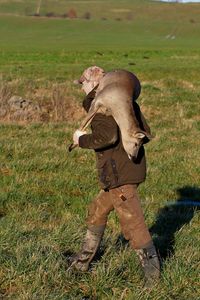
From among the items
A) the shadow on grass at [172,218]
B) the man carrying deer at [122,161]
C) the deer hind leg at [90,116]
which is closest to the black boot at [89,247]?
the man carrying deer at [122,161]

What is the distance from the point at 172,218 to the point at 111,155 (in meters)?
3.00

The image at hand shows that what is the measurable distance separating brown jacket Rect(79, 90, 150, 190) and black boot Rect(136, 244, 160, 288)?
56cm

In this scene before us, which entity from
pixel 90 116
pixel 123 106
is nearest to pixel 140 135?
pixel 123 106

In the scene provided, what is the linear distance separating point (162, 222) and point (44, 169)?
3.04 metres

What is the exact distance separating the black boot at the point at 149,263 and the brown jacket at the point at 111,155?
0.56 metres

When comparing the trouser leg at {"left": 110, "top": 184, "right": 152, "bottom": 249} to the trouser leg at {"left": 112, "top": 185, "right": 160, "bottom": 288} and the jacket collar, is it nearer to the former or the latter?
the trouser leg at {"left": 112, "top": 185, "right": 160, "bottom": 288}

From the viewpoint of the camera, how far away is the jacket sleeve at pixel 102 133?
490 cm

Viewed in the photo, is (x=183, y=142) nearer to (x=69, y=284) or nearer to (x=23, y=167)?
(x=23, y=167)

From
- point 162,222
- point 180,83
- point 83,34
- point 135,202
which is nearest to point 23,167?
point 162,222

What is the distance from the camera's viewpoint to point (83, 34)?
8488 centimetres

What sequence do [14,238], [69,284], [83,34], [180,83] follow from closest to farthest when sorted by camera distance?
A: [69,284] < [14,238] < [180,83] < [83,34]

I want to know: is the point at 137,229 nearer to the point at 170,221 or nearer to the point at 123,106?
the point at 123,106

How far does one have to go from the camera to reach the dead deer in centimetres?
488

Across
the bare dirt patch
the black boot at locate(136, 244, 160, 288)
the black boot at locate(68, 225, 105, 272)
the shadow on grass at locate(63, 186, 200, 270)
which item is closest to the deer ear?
the black boot at locate(136, 244, 160, 288)
